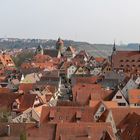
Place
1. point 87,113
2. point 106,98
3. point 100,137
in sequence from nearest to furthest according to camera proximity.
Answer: point 100,137
point 87,113
point 106,98

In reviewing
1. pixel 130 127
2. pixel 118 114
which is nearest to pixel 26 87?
pixel 118 114

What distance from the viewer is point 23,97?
70875 mm

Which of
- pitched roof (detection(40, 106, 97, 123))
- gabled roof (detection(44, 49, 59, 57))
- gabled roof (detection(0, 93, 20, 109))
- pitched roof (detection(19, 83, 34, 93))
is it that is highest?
pitched roof (detection(40, 106, 97, 123))

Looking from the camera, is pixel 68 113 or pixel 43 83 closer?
pixel 68 113

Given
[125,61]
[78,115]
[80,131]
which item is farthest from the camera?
[125,61]

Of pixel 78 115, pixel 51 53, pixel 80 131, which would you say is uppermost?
pixel 80 131

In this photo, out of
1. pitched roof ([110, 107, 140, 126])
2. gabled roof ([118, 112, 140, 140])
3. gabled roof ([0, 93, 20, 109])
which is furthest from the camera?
gabled roof ([0, 93, 20, 109])

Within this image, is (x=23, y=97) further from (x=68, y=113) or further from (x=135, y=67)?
(x=135, y=67)

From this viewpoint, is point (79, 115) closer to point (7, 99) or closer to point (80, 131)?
point (80, 131)

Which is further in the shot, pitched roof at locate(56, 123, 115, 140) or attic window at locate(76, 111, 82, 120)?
attic window at locate(76, 111, 82, 120)

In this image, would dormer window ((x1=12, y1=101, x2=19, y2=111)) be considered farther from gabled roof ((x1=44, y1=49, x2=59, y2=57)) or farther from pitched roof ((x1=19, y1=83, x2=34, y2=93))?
gabled roof ((x1=44, y1=49, x2=59, y2=57))

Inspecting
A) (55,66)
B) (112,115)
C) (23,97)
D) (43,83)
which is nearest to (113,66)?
(55,66)

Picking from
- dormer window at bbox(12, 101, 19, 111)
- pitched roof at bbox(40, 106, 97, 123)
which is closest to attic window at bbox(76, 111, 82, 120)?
pitched roof at bbox(40, 106, 97, 123)

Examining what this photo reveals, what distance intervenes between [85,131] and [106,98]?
29.0 m
